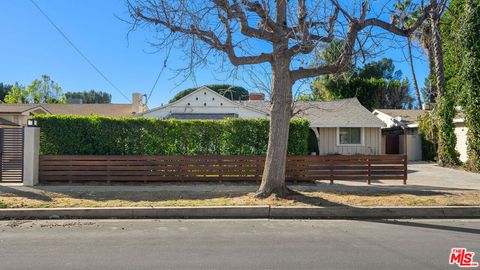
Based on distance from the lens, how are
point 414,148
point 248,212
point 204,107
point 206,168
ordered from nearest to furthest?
point 248,212, point 206,168, point 204,107, point 414,148

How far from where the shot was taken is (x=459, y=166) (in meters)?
19.9

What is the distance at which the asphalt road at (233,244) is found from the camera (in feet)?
17.2

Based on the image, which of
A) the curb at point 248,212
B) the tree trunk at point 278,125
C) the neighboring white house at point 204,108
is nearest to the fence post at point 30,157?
the curb at point 248,212

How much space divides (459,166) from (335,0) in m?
14.6

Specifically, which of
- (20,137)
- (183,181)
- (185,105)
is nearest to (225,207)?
(183,181)

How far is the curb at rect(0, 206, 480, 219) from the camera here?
338 inches

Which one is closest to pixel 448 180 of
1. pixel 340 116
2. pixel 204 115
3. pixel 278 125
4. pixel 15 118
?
pixel 278 125

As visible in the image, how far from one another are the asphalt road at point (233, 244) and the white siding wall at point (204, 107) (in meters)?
13.8

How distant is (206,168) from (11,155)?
254 inches

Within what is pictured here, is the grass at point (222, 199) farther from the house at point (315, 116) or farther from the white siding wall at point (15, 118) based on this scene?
the white siding wall at point (15, 118)

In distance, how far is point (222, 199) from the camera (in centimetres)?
985

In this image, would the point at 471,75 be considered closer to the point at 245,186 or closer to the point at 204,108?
the point at 245,186

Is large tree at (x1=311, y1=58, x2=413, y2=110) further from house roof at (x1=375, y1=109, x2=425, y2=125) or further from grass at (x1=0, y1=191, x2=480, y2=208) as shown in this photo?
grass at (x1=0, y1=191, x2=480, y2=208)

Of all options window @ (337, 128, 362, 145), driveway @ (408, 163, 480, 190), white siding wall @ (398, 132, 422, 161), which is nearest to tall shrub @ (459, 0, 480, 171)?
driveway @ (408, 163, 480, 190)
